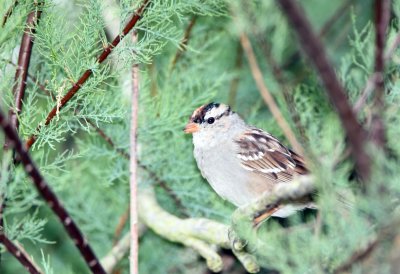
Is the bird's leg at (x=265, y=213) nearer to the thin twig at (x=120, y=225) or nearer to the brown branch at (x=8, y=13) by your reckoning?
the brown branch at (x=8, y=13)

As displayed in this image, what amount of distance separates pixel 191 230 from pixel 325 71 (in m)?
1.83

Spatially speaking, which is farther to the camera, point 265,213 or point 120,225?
point 120,225

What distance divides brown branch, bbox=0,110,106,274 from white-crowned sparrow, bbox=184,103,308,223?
1393 millimetres

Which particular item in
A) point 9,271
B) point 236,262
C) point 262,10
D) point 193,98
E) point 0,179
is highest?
point 0,179

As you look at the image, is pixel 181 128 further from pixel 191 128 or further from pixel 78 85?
pixel 78 85

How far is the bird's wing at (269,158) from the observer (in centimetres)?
319

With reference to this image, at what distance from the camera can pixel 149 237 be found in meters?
3.51

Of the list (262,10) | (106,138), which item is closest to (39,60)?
(106,138)

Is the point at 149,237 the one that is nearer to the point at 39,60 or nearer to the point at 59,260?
the point at 59,260

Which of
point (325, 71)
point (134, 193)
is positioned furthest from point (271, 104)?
point (325, 71)

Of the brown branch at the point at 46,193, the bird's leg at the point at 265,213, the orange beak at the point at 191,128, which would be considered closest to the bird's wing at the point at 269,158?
the orange beak at the point at 191,128

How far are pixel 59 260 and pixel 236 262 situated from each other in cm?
91

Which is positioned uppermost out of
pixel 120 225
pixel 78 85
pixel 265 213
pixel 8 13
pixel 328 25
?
pixel 8 13

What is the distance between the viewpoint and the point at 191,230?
2.89 m
